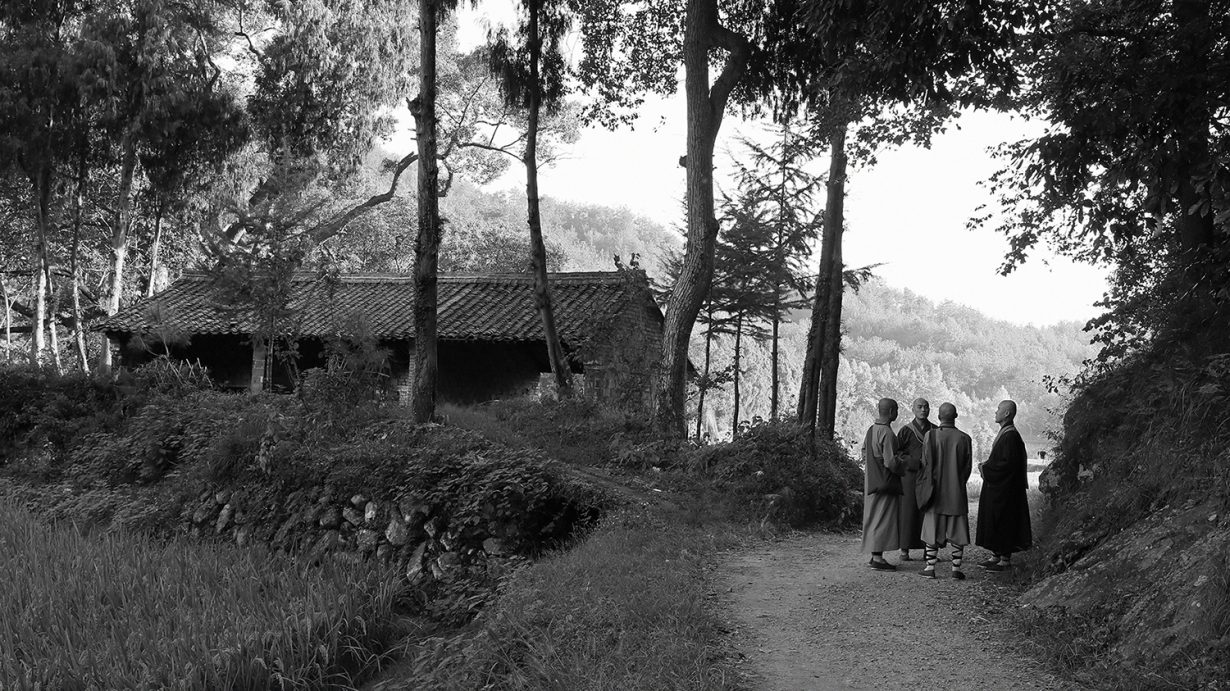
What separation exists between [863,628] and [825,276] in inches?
390

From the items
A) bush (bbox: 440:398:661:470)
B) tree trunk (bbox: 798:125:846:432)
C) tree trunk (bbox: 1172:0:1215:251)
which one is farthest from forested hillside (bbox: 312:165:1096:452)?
tree trunk (bbox: 1172:0:1215:251)

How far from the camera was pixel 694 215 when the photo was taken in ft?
48.0

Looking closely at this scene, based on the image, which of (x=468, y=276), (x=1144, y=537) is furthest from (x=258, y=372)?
(x=1144, y=537)

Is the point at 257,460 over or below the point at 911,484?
below

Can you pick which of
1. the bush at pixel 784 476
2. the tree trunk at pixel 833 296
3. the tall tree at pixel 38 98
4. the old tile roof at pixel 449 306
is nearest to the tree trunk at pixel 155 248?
the old tile roof at pixel 449 306

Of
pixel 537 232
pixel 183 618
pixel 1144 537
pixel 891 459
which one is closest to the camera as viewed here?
pixel 1144 537

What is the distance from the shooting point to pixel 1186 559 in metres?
5.53

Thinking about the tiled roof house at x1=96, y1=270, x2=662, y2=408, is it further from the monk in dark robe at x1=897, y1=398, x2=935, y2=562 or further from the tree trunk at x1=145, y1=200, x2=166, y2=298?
the monk in dark robe at x1=897, y1=398, x2=935, y2=562

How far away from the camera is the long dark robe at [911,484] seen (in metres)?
8.59

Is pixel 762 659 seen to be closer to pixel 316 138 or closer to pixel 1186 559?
pixel 1186 559

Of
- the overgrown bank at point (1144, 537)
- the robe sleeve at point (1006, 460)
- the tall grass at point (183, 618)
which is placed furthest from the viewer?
the robe sleeve at point (1006, 460)

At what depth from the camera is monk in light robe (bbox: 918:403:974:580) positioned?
8.18 metres

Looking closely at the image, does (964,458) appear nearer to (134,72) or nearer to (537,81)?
(537,81)

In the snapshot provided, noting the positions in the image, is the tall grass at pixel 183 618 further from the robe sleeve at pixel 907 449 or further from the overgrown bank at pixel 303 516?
the robe sleeve at pixel 907 449
